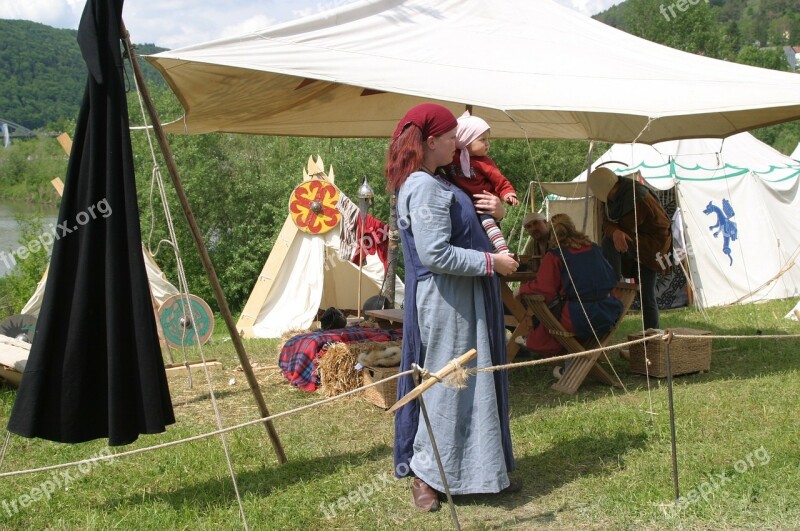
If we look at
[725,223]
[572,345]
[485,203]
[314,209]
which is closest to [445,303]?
[485,203]

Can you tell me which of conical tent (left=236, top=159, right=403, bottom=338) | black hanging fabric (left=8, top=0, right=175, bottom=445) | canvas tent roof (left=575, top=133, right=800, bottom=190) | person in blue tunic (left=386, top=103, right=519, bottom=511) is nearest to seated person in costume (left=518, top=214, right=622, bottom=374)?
person in blue tunic (left=386, top=103, right=519, bottom=511)

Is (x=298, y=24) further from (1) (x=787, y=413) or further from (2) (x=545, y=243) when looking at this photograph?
(1) (x=787, y=413)

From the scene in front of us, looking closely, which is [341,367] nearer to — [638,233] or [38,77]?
[638,233]

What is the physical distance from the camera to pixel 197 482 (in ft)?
11.8

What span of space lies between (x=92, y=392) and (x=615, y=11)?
273ft

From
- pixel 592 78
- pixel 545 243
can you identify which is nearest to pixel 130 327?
pixel 592 78

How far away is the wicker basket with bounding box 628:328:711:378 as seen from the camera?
5.40 m

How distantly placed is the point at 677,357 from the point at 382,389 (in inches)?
84.3

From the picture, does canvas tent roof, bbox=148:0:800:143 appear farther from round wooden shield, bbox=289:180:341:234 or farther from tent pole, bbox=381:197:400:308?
round wooden shield, bbox=289:180:341:234

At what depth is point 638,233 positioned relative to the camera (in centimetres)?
583

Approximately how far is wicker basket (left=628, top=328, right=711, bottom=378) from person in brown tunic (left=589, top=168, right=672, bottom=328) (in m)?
0.45

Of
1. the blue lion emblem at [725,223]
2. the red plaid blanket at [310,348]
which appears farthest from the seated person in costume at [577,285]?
the blue lion emblem at [725,223]

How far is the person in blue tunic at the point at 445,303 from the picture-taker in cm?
299

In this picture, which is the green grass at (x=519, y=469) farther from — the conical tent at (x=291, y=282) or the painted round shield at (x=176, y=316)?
the conical tent at (x=291, y=282)
